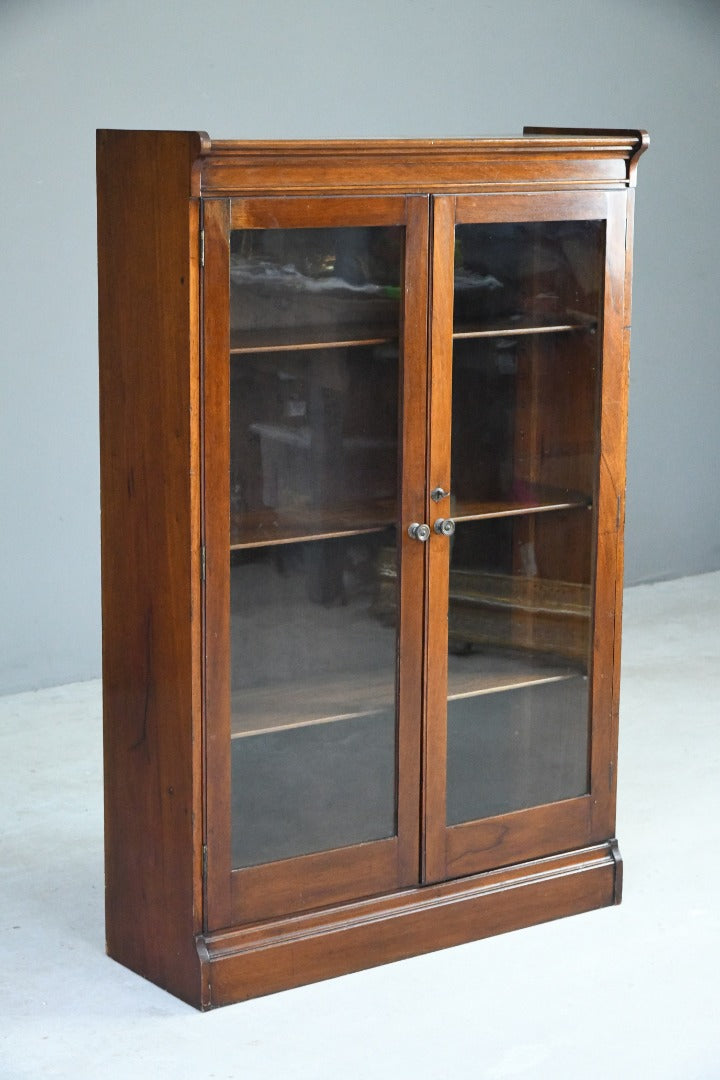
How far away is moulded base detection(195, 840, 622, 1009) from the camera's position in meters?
3.10

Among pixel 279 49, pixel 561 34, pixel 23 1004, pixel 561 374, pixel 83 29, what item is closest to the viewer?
pixel 23 1004

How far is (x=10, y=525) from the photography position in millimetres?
4949

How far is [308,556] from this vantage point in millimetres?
3145

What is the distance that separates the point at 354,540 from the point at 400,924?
30.7 inches

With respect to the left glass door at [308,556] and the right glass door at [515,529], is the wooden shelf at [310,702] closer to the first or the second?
the left glass door at [308,556]

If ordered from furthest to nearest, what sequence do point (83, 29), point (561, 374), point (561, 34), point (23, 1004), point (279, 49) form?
point (561, 34) → point (279, 49) → point (83, 29) → point (561, 374) → point (23, 1004)

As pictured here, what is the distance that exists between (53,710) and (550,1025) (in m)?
2.24

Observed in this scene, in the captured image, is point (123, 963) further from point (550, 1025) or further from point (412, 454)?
point (412, 454)

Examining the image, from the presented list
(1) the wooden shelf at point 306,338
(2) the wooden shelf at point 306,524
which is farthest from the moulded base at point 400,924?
(1) the wooden shelf at point 306,338

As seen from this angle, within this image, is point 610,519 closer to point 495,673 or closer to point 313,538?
point 495,673

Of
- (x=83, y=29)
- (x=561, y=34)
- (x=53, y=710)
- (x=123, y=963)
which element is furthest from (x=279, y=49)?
(x=123, y=963)

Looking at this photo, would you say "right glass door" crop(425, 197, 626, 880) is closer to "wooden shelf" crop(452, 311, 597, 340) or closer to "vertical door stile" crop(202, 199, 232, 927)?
"wooden shelf" crop(452, 311, 597, 340)

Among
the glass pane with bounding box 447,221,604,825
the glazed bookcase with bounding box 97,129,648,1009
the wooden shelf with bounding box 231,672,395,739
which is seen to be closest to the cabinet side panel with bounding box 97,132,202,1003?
the glazed bookcase with bounding box 97,129,648,1009

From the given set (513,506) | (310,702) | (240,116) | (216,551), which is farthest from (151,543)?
(240,116)
